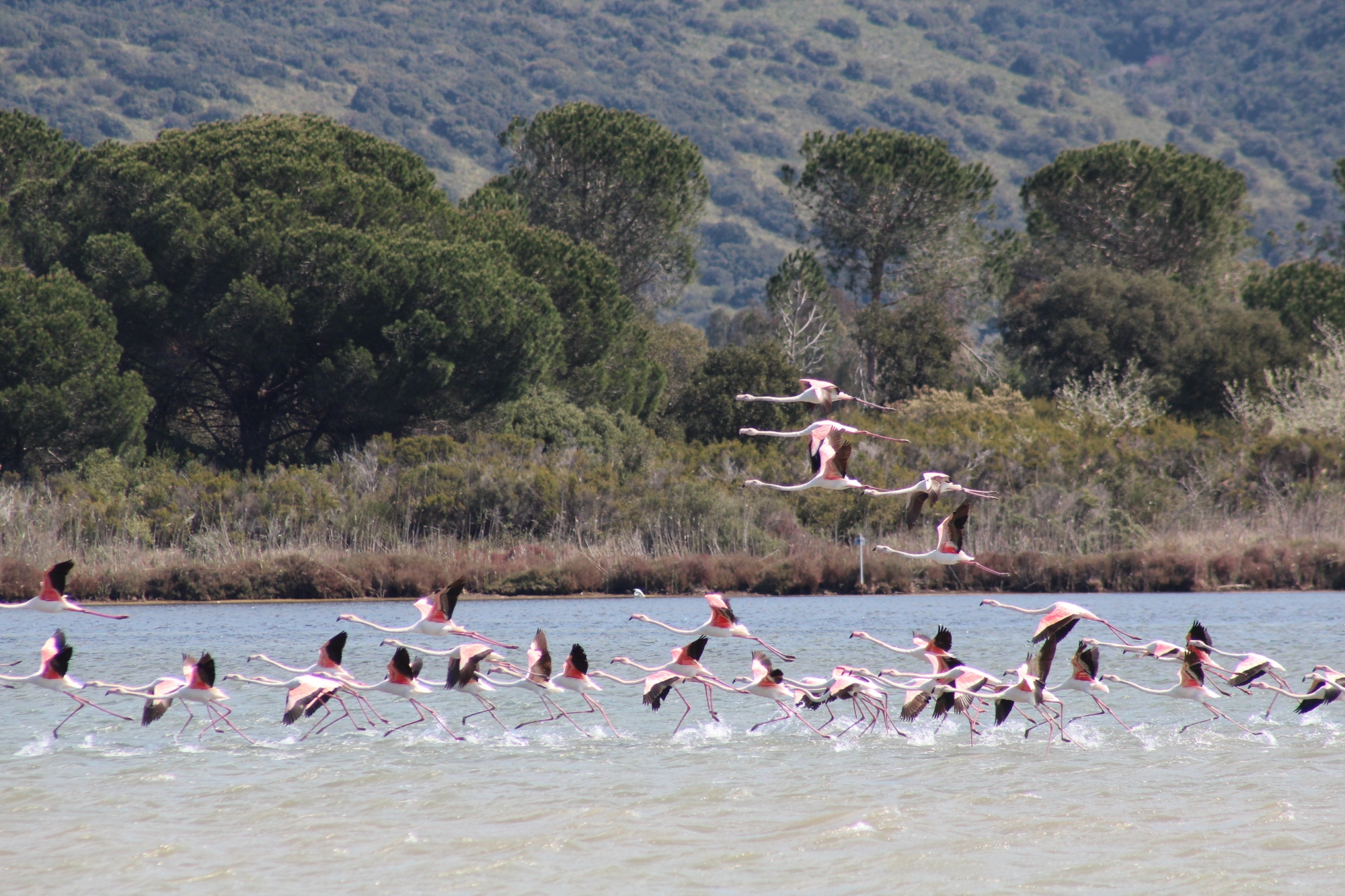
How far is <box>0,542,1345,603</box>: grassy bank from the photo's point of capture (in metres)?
27.6

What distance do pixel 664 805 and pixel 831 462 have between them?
9.74 feet

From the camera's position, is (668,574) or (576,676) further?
(668,574)

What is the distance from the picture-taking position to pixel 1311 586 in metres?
28.1

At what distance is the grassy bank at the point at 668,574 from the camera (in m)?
27.6

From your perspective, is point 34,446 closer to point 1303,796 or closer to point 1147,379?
point 1303,796

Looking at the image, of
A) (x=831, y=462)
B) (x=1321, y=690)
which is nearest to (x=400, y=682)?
(x=831, y=462)

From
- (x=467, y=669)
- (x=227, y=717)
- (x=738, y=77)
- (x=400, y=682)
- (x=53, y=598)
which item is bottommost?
(x=227, y=717)

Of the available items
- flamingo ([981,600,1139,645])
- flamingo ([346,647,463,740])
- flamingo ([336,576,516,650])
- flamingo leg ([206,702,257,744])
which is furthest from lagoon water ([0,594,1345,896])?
flamingo ([981,600,1139,645])

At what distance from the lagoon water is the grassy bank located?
1060cm

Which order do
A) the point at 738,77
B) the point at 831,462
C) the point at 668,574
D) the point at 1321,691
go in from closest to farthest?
the point at 831,462, the point at 1321,691, the point at 668,574, the point at 738,77

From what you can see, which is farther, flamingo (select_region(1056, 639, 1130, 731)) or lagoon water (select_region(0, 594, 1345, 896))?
flamingo (select_region(1056, 639, 1130, 731))

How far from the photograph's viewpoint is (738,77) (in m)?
163

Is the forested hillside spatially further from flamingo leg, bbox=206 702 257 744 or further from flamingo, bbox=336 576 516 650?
flamingo, bbox=336 576 516 650

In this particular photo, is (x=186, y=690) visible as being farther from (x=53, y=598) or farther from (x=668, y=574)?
(x=668, y=574)
